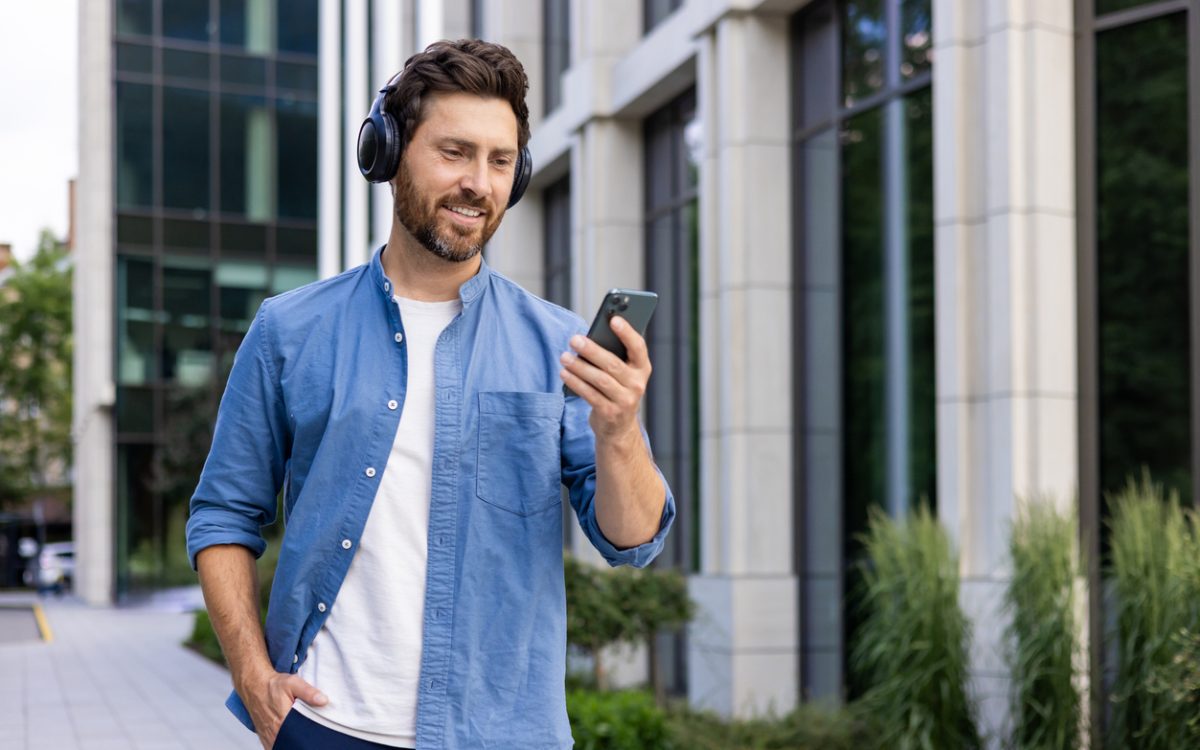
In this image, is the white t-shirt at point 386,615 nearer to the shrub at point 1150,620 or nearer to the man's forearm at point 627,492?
the man's forearm at point 627,492

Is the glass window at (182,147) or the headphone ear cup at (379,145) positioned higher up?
the glass window at (182,147)

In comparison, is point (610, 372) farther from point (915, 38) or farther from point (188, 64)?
point (188, 64)

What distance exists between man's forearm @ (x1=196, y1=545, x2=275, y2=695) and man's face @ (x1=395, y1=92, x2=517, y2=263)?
Result: 617 mm

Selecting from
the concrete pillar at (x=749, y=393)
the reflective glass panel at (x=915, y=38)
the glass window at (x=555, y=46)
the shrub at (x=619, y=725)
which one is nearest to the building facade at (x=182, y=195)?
the glass window at (x=555, y=46)

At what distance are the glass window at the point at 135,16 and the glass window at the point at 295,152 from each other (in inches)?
132

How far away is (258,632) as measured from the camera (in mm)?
2742

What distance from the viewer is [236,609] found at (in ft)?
8.96

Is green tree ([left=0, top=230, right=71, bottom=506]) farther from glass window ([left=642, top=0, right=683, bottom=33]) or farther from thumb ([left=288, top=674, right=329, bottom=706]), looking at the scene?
thumb ([left=288, top=674, right=329, bottom=706])

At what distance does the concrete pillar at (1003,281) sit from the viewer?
9180 millimetres

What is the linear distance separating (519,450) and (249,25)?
36681 millimetres

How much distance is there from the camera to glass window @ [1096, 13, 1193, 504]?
9.05 meters

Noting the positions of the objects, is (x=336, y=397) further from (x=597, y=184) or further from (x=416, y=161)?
(x=597, y=184)

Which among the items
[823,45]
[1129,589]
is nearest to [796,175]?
[823,45]

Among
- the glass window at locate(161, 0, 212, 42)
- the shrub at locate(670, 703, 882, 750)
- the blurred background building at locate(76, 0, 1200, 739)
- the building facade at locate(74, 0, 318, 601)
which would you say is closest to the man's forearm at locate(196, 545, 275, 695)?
the blurred background building at locate(76, 0, 1200, 739)
